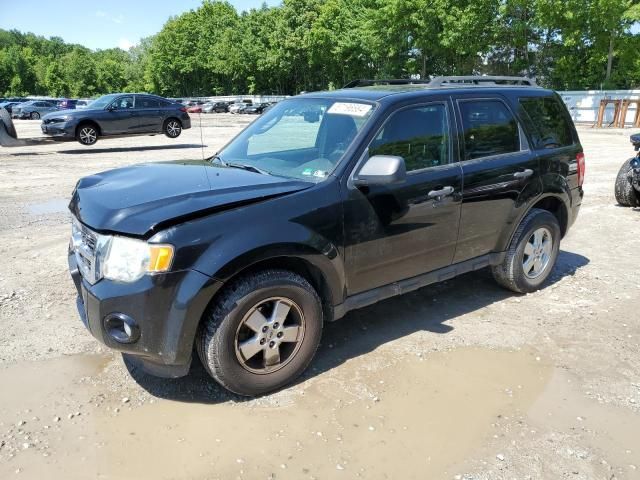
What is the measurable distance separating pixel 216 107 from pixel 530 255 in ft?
185

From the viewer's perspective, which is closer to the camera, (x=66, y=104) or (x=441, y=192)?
(x=441, y=192)

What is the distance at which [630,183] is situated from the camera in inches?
333

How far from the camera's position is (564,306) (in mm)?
4859

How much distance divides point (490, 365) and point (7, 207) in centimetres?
758

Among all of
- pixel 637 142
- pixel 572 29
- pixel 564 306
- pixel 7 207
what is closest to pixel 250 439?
pixel 564 306

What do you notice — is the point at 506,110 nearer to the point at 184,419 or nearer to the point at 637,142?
the point at 184,419

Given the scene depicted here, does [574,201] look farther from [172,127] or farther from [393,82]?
[172,127]

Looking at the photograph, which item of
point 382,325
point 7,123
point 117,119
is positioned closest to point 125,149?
point 117,119

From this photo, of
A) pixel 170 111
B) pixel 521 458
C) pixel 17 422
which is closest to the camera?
pixel 521 458

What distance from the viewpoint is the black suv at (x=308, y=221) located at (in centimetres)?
293

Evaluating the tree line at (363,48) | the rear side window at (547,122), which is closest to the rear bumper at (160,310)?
the rear side window at (547,122)

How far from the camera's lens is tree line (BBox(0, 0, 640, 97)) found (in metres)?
37.7

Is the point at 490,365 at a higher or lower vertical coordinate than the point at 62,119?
lower

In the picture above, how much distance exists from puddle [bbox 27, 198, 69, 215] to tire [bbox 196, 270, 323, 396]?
5895mm
